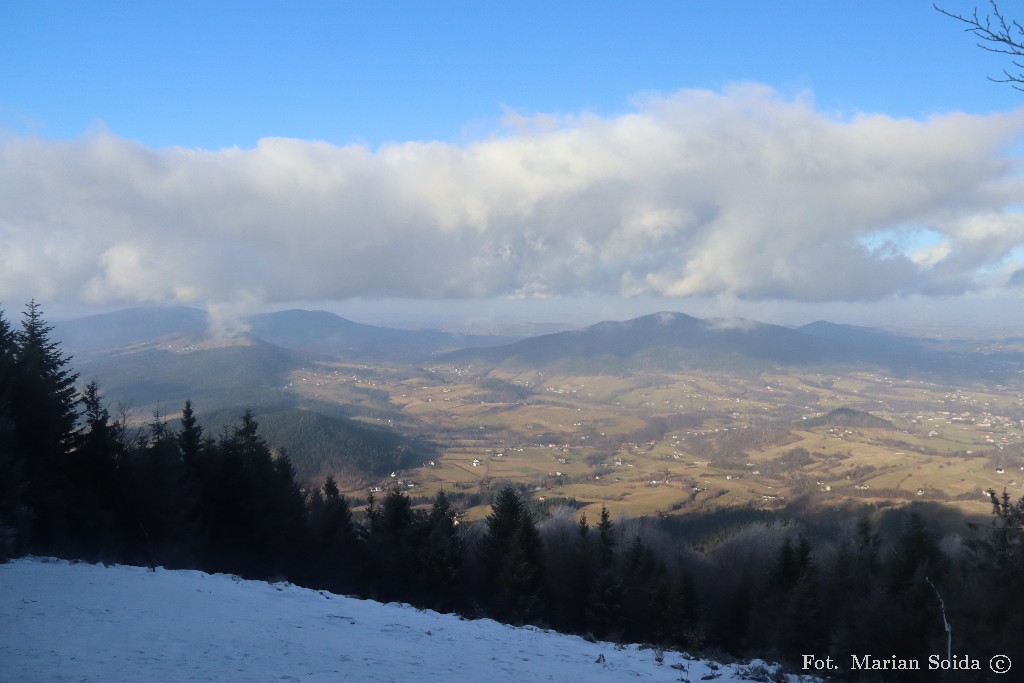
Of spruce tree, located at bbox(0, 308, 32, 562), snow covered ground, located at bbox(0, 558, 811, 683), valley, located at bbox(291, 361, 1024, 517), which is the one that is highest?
spruce tree, located at bbox(0, 308, 32, 562)

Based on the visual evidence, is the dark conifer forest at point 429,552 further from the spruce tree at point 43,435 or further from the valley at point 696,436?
the valley at point 696,436

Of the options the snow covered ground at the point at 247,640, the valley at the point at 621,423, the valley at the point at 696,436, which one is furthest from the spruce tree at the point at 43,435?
the valley at the point at 696,436

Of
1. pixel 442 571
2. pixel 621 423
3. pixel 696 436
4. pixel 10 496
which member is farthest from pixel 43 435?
pixel 621 423

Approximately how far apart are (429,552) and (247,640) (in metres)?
14.4

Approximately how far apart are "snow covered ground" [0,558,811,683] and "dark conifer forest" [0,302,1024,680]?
112 inches

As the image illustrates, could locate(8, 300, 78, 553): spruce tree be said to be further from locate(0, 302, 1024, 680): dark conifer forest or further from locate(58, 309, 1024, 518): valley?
locate(58, 309, 1024, 518): valley

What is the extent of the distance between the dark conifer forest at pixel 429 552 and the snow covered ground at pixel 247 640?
9.30ft

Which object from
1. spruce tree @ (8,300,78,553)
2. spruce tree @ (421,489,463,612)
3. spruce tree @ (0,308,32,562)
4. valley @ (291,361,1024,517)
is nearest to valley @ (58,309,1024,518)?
valley @ (291,361,1024,517)

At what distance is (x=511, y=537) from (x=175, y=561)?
39.5 feet

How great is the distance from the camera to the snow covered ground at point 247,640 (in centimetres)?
683

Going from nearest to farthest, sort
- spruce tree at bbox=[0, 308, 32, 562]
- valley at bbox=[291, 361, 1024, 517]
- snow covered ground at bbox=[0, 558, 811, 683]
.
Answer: snow covered ground at bbox=[0, 558, 811, 683] < spruce tree at bbox=[0, 308, 32, 562] < valley at bbox=[291, 361, 1024, 517]

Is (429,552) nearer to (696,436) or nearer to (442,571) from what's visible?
(442,571)

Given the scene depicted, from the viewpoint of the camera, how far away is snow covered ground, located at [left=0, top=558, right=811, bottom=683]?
22.4 feet

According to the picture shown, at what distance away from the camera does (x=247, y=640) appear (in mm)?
8117
